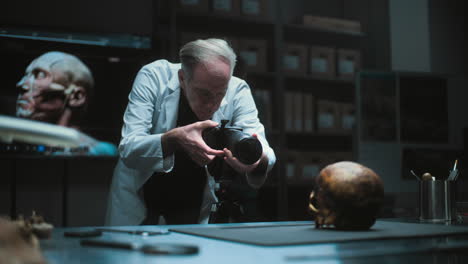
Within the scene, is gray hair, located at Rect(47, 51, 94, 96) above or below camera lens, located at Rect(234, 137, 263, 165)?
above

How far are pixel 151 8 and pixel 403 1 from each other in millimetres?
2048

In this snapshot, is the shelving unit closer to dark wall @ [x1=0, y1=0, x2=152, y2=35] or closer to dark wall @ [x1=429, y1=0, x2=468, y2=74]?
dark wall @ [x1=0, y1=0, x2=152, y2=35]

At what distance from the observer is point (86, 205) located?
356 cm

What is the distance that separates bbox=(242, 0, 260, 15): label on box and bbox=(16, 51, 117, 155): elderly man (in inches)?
46.7

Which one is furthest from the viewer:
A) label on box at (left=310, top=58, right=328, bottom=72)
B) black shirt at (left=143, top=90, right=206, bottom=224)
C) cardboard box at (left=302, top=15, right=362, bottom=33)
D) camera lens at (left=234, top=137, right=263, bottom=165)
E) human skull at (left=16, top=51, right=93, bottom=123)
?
cardboard box at (left=302, top=15, right=362, bottom=33)

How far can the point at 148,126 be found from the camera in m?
1.75

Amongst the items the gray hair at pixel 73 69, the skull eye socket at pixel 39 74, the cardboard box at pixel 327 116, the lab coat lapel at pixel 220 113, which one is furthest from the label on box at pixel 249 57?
the lab coat lapel at pixel 220 113

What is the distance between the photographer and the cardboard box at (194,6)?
138 inches

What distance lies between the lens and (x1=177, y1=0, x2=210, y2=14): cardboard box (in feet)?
11.5

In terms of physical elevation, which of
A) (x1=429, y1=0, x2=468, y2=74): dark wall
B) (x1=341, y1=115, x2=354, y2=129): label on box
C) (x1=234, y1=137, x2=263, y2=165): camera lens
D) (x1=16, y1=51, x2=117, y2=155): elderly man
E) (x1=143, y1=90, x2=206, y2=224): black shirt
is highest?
(x1=429, y1=0, x2=468, y2=74): dark wall

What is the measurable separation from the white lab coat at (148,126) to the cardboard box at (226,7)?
1.75 metres

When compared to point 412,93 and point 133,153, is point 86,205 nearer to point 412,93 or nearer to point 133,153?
point 133,153

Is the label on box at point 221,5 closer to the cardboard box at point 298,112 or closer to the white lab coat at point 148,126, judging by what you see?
the cardboard box at point 298,112

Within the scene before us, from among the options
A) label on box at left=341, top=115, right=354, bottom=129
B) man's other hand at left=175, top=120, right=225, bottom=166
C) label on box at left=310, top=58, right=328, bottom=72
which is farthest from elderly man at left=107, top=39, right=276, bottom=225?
label on box at left=341, top=115, right=354, bottom=129
